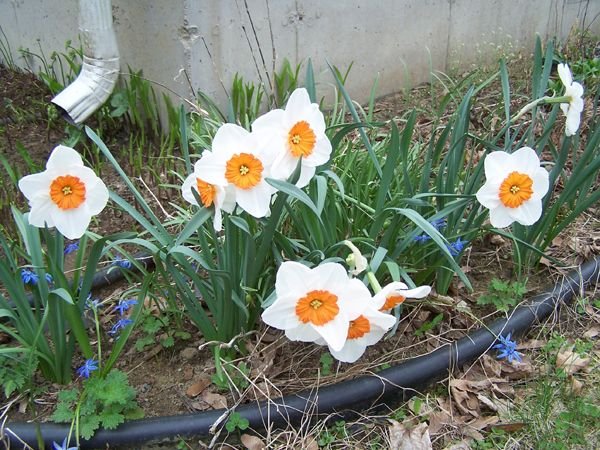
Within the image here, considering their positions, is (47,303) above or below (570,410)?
above

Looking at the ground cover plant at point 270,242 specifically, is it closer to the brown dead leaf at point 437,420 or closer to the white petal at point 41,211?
the white petal at point 41,211

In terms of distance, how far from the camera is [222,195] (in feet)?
4.55

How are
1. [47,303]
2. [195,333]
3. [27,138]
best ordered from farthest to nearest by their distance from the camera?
[27,138] < [195,333] < [47,303]

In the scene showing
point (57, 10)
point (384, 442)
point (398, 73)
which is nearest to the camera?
point (384, 442)

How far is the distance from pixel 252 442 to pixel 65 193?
0.84m

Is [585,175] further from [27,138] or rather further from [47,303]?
[27,138]

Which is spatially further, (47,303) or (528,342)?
(528,342)

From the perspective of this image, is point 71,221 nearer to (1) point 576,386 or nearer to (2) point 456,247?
(2) point 456,247

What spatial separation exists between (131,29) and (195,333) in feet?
6.14

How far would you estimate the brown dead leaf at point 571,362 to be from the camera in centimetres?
194

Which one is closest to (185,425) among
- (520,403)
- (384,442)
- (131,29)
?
(384,442)

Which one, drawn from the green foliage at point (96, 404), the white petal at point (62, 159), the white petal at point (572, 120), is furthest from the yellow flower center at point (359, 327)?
the white petal at point (572, 120)

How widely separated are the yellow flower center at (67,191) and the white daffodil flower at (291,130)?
0.45m

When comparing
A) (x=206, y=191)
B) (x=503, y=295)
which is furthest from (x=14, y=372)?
(x=503, y=295)
